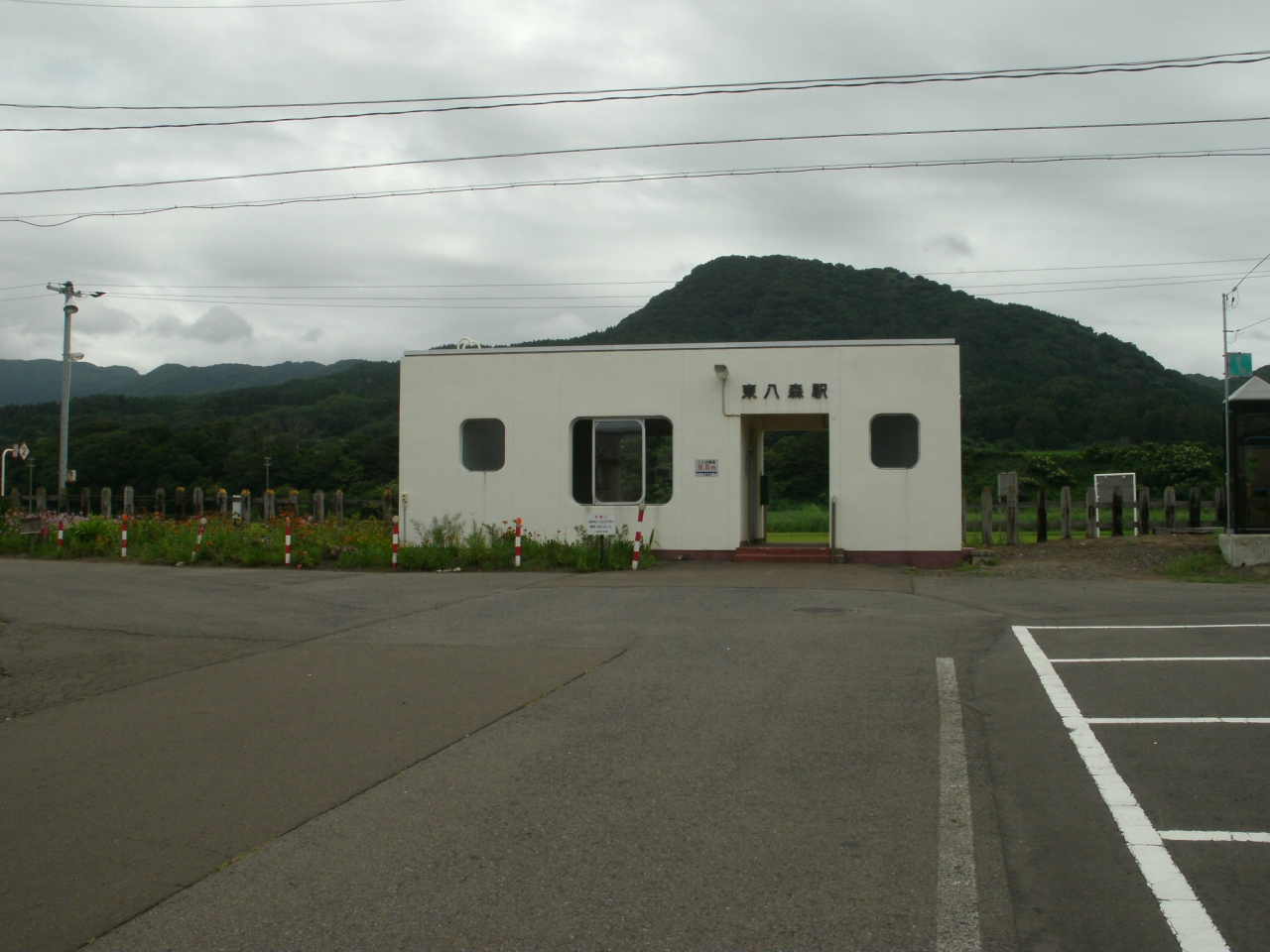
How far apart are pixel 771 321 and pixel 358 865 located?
6138 centimetres

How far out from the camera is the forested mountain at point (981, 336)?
207 feet

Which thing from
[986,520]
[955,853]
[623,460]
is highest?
[623,460]

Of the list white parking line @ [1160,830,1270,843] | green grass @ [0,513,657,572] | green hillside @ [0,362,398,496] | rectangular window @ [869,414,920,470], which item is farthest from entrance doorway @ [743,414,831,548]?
green hillside @ [0,362,398,496]

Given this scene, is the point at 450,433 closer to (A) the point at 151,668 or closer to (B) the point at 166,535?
(B) the point at 166,535

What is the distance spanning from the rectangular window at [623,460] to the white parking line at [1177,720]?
39.9 ft

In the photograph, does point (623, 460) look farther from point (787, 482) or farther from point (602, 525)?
point (787, 482)

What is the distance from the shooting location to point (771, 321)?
6406cm

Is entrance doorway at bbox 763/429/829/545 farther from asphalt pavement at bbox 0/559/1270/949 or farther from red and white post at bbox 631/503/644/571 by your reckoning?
asphalt pavement at bbox 0/559/1270/949

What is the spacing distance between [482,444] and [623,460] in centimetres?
261

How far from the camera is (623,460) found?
61.8ft

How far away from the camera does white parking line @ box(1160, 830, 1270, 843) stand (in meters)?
4.54

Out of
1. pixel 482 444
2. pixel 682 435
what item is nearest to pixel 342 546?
pixel 482 444

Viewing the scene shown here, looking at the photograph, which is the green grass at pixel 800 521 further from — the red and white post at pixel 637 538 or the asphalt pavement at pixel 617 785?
the asphalt pavement at pixel 617 785

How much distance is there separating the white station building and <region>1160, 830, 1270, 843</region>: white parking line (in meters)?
13.1
